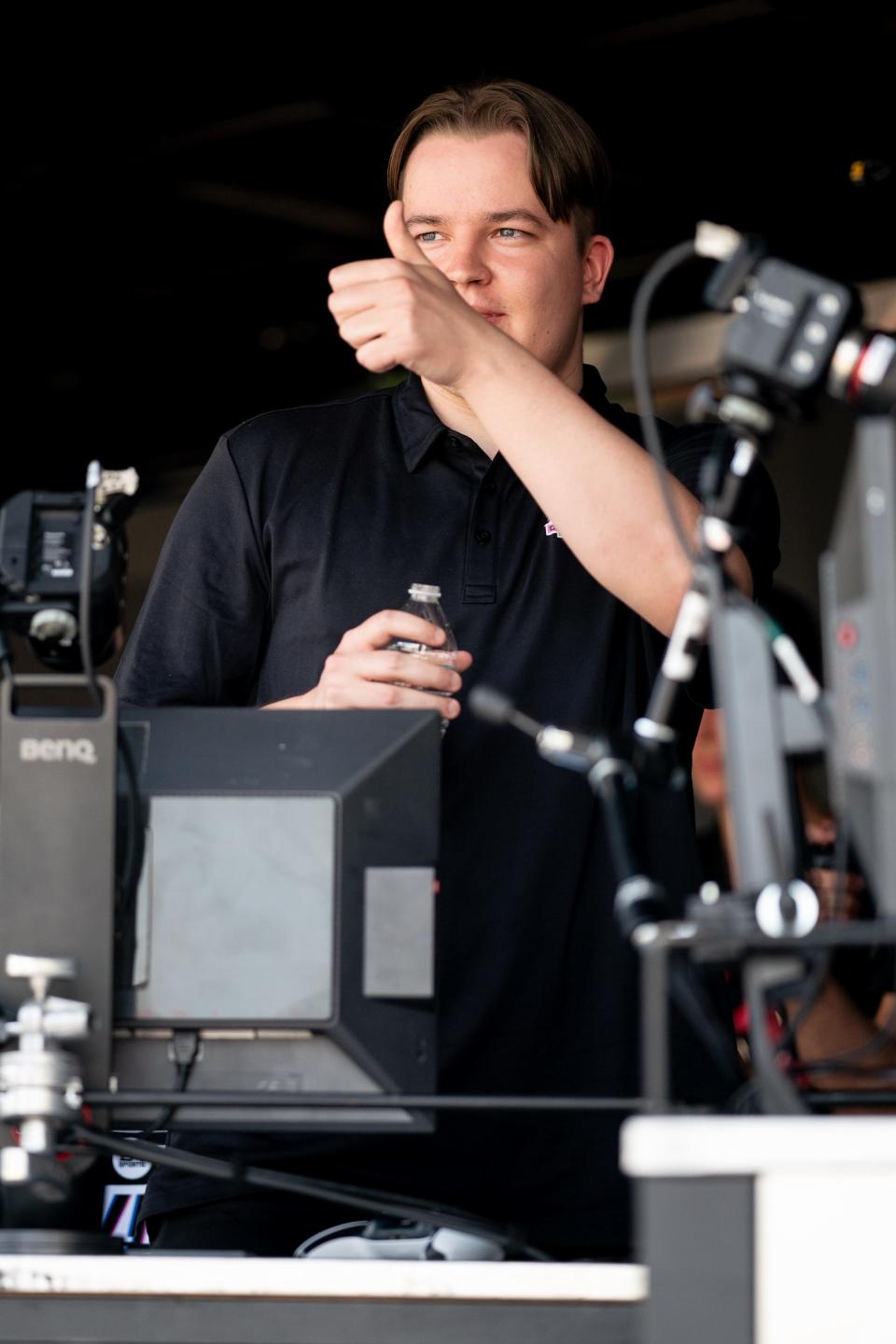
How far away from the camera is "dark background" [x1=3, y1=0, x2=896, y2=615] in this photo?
142 inches

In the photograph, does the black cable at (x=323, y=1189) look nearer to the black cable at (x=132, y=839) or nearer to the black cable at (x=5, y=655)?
the black cable at (x=132, y=839)

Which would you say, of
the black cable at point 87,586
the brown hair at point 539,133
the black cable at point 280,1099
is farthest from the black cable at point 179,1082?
the brown hair at point 539,133

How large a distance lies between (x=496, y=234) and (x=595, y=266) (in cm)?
20

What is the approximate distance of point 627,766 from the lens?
1137 mm

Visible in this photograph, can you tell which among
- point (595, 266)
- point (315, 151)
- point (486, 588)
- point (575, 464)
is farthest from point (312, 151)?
point (575, 464)

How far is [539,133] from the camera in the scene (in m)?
1.86

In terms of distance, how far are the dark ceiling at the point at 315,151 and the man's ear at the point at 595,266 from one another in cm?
170

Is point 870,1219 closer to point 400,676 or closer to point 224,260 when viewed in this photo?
point 400,676

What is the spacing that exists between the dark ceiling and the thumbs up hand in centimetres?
229

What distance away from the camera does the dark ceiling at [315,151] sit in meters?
3.61

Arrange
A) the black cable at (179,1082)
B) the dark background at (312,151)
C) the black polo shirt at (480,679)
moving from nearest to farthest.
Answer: the black cable at (179,1082)
the black polo shirt at (480,679)
the dark background at (312,151)

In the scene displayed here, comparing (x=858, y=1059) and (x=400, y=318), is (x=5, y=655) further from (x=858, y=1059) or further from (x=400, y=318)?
(x=858, y=1059)

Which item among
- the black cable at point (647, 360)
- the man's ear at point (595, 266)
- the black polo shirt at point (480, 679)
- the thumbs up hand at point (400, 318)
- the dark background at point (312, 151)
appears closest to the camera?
the black cable at point (647, 360)

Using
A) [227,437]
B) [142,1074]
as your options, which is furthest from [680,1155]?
A: [227,437]
